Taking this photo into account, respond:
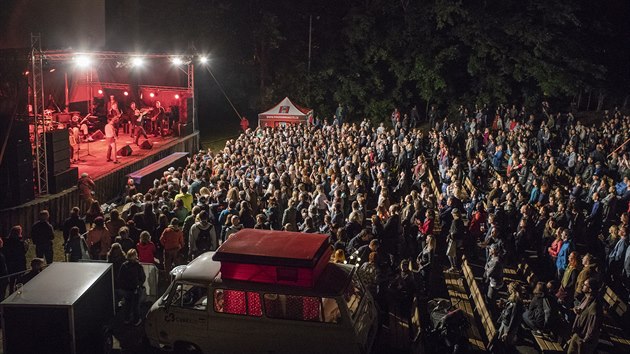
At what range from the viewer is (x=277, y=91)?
3406 cm

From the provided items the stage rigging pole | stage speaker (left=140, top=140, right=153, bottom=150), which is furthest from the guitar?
the stage rigging pole

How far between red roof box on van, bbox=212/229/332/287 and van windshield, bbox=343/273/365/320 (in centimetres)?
44

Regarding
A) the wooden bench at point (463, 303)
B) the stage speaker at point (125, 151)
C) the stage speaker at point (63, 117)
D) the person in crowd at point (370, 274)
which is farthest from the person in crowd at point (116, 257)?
the stage speaker at point (63, 117)

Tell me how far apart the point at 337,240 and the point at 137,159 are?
1281 cm

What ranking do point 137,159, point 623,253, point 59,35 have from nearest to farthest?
point 623,253
point 137,159
point 59,35

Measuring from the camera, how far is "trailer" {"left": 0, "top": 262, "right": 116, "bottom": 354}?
6.84m

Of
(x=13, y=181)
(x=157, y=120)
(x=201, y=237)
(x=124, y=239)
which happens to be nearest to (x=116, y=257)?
(x=124, y=239)

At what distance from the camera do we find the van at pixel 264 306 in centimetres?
692

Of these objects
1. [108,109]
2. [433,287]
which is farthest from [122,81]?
[433,287]

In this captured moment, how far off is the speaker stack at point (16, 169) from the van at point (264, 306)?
855 cm

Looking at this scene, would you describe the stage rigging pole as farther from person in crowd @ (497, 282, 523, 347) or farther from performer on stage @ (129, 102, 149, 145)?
person in crowd @ (497, 282, 523, 347)

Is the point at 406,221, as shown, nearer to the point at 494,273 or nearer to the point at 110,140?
the point at 494,273

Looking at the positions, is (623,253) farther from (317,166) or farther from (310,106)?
(310,106)

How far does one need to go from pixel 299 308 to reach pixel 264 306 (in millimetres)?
445
